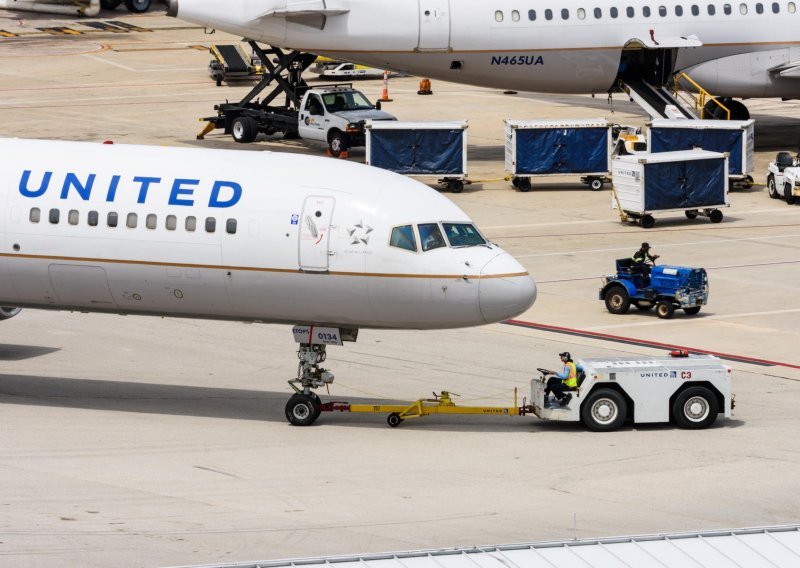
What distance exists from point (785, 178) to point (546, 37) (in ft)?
35.4

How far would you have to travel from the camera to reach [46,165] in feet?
98.9

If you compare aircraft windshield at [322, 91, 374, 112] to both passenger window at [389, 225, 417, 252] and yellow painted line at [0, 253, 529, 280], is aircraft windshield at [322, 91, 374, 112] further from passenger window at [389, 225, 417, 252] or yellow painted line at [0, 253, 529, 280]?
passenger window at [389, 225, 417, 252]

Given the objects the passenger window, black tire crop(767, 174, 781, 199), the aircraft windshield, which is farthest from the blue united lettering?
the aircraft windshield

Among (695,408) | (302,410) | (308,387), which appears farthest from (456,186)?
(695,408)

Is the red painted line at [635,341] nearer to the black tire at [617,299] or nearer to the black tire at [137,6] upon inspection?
the black tire at [617,299]

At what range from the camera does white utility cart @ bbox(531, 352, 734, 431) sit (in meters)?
28.9

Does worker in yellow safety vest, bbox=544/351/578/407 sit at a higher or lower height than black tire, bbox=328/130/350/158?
lower

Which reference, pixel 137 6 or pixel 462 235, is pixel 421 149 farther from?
pixel 137 6

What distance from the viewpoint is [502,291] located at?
28.1 m

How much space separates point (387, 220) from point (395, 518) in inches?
271

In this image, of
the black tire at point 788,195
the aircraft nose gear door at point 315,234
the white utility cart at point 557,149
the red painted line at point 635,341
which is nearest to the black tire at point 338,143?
the white utility cart at point 557,149

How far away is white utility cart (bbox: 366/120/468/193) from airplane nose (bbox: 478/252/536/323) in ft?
88.8

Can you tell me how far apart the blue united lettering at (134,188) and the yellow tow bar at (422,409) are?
4.54 meters

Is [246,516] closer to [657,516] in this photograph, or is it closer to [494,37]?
[657,516]
